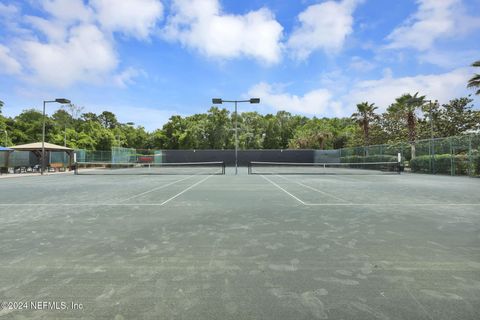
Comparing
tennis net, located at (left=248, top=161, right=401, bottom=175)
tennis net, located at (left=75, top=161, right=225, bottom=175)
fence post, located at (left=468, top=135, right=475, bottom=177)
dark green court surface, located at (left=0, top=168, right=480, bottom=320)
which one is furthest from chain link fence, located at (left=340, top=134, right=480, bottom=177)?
dark green court surface, located at (left=0, top=168, right=480, bottom=320)

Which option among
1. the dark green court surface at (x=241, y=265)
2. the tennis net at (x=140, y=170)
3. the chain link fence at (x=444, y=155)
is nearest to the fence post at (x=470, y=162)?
the chain link fence at (x=444, y=155)

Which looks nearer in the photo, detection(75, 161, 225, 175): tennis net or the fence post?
the fence post

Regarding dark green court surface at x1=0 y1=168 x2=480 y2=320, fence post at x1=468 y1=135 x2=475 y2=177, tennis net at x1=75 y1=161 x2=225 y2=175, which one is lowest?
tennis net at x1=75 y1=161 x2=225 y2=175

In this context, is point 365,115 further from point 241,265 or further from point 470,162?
point 241,265

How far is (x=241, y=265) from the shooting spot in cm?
402

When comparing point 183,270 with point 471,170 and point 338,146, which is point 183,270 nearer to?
point 471,170

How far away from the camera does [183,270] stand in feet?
Answer: 12.7

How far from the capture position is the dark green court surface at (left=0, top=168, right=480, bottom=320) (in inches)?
114

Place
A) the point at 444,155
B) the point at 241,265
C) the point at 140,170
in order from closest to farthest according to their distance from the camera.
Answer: the point at 241,265, the point at 444,155, the point at 140,170

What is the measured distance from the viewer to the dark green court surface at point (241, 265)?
290cm

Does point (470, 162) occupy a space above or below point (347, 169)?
above

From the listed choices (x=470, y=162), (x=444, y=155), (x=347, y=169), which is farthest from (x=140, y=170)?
(x=470, y=162)

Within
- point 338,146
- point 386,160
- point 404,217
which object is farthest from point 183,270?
point 338,146

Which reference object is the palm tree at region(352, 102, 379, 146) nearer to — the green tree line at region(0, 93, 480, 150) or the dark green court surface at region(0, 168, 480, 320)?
the green tree line at region(0, 93, 480, 150)
